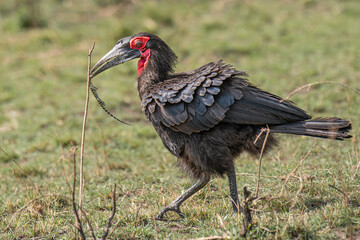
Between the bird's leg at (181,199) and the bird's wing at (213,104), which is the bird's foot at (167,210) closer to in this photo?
the bird's leg at (181,199)

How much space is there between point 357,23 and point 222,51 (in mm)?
2813

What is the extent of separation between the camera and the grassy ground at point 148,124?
4.16 m

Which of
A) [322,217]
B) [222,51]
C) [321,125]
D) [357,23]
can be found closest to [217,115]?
[321,125]

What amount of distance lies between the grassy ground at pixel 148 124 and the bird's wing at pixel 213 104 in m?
0.55

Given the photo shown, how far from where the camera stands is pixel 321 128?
411cm

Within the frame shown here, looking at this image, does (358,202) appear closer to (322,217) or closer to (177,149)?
(322,217)

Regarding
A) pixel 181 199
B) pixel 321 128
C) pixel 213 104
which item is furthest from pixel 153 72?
pixel 321 128

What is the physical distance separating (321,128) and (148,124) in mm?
3567

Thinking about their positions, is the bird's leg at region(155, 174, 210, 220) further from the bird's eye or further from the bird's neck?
the bird's eye

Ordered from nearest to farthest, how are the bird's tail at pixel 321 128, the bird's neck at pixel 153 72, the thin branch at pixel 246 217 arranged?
the thin branch at pixel 246 217, the bird's tail at pixel 321 128, the bird's neck at pixel 153 72

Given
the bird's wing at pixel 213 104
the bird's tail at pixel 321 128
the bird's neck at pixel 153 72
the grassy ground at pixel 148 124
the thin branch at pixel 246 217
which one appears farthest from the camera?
the bird's neck at pixel 153 72

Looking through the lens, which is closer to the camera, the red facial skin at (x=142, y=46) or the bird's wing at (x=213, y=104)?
the bird's wing at (x=213, y=104)

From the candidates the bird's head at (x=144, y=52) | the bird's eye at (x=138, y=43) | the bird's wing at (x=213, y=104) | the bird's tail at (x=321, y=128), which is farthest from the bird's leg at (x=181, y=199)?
the bird's eye at (x=138, y=43)

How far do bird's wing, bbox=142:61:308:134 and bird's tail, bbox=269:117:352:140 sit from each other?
0.21ft
